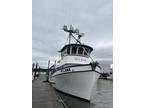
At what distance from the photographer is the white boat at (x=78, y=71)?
3.36 metres

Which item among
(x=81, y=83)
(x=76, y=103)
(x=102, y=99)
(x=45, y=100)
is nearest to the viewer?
(x=45, y=100)

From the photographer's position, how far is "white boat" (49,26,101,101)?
336 cm

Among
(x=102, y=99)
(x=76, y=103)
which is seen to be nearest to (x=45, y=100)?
(x=76, y=103)

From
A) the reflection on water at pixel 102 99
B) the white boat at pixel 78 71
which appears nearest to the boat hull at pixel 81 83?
the white boat at pixel 78 71

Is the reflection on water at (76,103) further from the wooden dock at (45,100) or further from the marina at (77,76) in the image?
the wooden dock at (45,100)

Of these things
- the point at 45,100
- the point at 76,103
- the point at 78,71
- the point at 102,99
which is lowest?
the point at 102,99

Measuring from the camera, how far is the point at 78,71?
355cm

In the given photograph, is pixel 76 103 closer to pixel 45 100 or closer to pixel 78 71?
pixel 78 71

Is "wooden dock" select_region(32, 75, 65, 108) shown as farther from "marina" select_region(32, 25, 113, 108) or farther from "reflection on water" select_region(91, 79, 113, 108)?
"reflection on water" select_region(91, 79, 113, 108)
